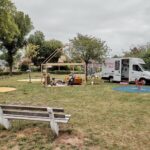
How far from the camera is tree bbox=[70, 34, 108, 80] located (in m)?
32.0

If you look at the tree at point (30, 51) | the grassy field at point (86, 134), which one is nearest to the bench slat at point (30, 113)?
the grassy field at point (86, 134)

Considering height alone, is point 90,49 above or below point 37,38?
below

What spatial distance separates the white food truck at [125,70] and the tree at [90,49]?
115cm

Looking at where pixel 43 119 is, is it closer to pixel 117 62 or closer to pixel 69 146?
pixel 69 146

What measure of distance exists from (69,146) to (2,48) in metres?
48.5

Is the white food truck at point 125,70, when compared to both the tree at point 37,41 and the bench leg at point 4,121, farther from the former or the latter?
the tree at point 37,41

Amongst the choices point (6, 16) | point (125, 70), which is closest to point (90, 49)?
point (125, 70)

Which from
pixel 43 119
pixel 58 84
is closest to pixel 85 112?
pixel 43 119

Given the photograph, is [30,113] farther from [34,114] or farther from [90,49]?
[90,49]

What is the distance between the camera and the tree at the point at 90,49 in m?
32.0

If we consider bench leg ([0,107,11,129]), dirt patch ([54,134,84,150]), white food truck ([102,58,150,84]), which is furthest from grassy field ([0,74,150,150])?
white food truck ([102,58,150,84])

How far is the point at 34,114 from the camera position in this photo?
7.96 metres

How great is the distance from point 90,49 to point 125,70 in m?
4.39

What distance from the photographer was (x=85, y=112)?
11453mm
